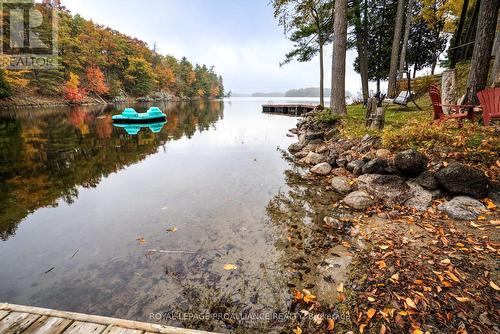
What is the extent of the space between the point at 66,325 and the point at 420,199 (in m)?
5.91

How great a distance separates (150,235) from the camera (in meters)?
4.70

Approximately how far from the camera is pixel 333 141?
400 inches

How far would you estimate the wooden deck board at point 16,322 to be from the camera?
6.96 ft

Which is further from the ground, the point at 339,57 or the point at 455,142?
the point at 339,57

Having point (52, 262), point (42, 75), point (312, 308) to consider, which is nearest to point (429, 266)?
point (312, 308)

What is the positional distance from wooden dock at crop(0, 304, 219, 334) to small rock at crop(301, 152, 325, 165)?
774 cm

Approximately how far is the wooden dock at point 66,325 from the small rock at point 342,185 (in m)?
5.13

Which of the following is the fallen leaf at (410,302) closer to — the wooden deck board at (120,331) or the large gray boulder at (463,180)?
the wooden deck board at (120,331)

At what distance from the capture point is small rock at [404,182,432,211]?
4.84 m

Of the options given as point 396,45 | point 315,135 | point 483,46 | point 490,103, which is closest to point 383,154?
point 490,103

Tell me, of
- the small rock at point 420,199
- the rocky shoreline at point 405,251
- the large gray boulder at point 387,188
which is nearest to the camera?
the rocky shoreline at point 405,251

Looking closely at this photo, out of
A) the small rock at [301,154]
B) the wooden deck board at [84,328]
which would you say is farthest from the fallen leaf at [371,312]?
the small rock at [301,154]

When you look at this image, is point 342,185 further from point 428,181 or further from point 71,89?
point 71,89

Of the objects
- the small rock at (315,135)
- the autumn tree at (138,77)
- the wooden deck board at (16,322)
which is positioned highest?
the autumn tree at (138,77)
